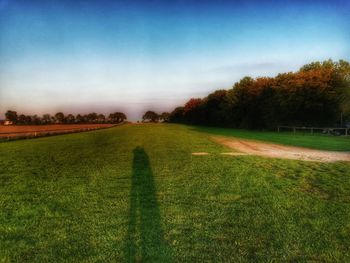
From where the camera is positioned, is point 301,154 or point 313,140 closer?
point 301,154

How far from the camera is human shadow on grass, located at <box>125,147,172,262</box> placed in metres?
4.27

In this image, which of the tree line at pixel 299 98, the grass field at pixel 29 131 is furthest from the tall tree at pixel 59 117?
the tree line at pixel 299 98

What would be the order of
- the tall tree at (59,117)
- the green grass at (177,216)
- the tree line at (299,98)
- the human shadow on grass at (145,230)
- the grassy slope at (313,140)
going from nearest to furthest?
the human shadow on grass at (145,230), the green grass at (177,216), the grassy slope at (313,140), the tree line at (299,98), the tall tree at (59,117)

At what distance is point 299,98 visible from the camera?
5156 cm

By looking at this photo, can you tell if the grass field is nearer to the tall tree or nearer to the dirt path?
the dirt path

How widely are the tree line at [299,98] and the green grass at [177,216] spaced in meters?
43.1

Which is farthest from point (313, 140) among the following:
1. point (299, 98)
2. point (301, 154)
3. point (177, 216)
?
point (177, 216)

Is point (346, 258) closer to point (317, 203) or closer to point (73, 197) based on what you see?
point (317, 203)

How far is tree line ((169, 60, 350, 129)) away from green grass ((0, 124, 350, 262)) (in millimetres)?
43118

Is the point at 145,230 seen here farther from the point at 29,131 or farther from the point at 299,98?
the point at 29,131

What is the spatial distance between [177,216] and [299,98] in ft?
168

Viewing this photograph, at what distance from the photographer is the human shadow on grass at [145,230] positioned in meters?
4.27

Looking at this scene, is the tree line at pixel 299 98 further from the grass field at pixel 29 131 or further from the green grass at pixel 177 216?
the green grass at pixel 177 216

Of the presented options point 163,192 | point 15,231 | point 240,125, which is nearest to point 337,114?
point 240,125
